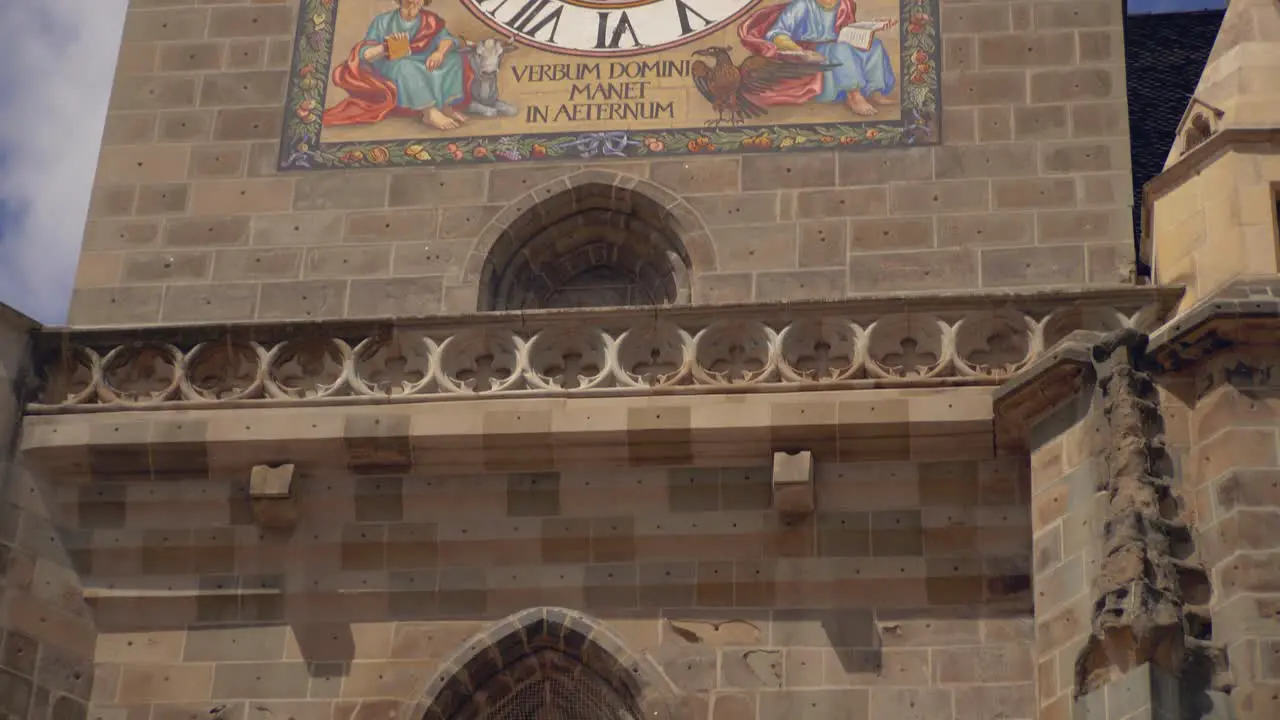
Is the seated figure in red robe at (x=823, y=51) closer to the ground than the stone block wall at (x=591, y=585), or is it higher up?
higher up

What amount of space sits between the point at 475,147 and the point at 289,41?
149 centimetres

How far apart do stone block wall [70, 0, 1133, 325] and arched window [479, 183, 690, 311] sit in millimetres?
144

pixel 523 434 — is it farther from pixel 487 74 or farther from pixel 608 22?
pixel 608 22

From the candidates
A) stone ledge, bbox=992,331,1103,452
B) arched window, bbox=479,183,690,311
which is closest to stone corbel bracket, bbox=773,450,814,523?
stone ledge, bbox=992,331,1103,452

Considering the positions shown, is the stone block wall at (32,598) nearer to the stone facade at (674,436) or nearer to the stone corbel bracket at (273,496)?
the stone facade at (674,436)

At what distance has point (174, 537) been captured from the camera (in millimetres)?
16375

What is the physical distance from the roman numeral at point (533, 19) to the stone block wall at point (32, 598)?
3.55 meters

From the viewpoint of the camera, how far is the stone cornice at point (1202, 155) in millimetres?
16062

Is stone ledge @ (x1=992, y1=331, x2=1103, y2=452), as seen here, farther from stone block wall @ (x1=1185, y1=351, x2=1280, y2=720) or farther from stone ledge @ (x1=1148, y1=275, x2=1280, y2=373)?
stone block wall @ (x1=1185, y1=351, x2=1280, y2=720)

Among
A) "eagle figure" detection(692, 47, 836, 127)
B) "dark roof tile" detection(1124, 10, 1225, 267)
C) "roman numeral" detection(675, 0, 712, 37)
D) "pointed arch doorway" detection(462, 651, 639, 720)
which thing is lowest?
"pointed arch doorway" detection(462, 651, 639, 720)

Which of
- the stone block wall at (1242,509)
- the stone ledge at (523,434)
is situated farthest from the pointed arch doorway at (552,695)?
the stone block wall at (1242,509)

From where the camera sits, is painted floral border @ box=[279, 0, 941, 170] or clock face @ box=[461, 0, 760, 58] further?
clock face @ box=[461, 0, 760, 58]

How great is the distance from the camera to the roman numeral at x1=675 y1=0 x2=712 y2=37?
18359 mm

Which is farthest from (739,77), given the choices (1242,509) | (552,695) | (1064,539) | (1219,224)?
(1242,509)
